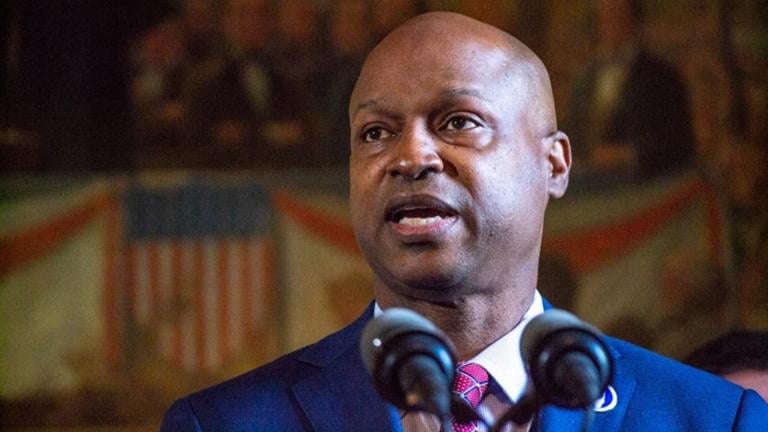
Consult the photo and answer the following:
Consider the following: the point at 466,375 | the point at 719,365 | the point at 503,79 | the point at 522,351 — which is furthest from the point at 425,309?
the point at 719,365

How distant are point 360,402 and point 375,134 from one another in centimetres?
52

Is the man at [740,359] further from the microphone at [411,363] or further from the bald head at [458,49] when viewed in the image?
the microphone at [411,363]

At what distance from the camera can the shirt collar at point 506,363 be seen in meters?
2.56

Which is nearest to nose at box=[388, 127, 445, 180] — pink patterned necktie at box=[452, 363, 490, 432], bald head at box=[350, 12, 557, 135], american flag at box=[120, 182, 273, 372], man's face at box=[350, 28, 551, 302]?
man's face at box=[350, 28, 551, 302]

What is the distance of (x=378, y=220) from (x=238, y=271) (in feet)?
18.0

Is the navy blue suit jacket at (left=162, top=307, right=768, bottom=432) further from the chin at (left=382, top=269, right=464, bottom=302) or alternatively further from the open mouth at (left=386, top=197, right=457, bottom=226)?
the open mouth at (left=386, top=197, right=457, bottom=226)

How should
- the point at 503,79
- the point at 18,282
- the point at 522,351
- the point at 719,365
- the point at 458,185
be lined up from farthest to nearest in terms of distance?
the point at 18,282
the point at 719,365
the point at 503,79
the point at 458,185
the point at 522,351

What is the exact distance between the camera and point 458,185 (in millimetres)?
2449

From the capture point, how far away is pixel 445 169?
96.8 inches

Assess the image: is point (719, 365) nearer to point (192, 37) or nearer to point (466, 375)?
point (466, 375)

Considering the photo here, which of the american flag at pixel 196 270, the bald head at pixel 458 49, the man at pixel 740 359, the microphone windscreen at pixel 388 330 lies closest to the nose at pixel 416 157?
the bald head at pixel 458 49

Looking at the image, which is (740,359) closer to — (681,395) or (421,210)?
(681,395)

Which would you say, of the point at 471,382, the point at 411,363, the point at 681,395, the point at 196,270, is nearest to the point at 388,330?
the point at 411,363

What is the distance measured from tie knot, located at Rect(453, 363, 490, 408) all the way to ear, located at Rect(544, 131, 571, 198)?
452mm
